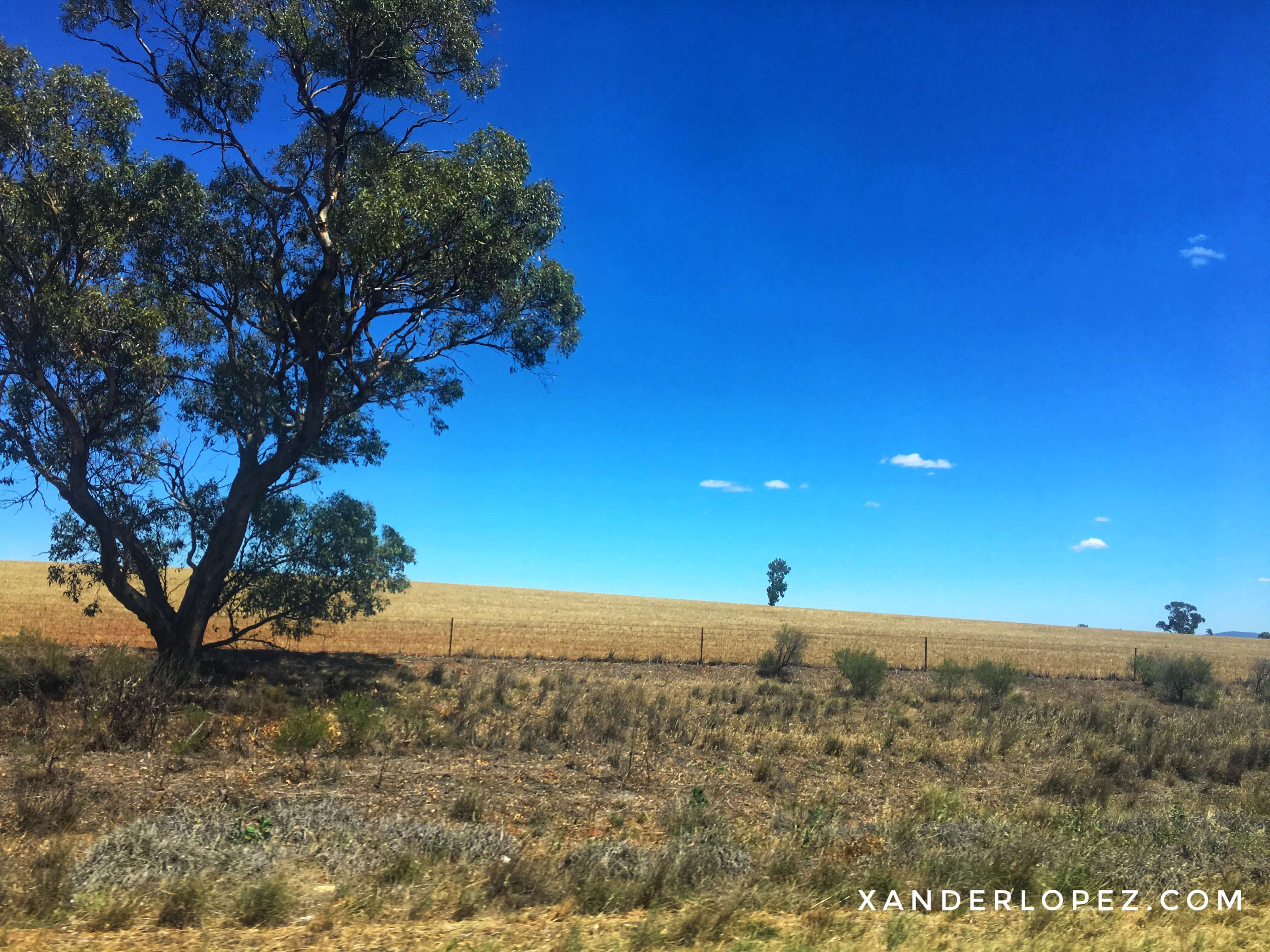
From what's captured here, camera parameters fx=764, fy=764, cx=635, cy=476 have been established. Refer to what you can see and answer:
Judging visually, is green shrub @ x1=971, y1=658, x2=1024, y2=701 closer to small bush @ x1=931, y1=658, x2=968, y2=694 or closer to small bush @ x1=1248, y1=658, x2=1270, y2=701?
small bush @ x1=931, y1=658, x2=968, y2=694

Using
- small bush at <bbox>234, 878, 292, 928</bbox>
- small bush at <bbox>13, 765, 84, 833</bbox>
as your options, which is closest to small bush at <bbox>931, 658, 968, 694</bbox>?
small bush at <bbox>234, 878, 292, 928</bbox>

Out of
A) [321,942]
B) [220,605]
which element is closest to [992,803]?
[321,942]

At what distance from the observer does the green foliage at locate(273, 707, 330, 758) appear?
11445 mm

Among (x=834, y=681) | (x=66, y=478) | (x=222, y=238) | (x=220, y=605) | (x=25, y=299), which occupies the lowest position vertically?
(x=834, y=681)

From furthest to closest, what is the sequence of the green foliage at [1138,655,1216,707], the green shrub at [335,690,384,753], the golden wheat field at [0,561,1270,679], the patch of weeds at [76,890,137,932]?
the golden wheat field at [0,561,1270,679] → the green foliage at [1138,655,1216,707] → the green shrub at [335,690,384,753] → the patch of weeds at [76,890,137,932]

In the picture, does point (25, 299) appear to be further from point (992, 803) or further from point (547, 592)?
point (547, 592)

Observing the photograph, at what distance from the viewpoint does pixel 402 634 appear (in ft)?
115

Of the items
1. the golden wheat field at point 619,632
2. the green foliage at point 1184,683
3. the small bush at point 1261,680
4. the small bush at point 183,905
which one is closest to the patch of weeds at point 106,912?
the small bush at point 183,905

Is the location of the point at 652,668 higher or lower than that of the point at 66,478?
lower

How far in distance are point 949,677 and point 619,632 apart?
841 inches

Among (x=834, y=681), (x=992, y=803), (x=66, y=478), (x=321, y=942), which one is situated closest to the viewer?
(x=321, y=942)

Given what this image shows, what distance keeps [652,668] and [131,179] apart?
19728 mm

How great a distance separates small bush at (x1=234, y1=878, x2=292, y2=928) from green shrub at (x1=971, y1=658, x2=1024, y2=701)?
22.6 metres

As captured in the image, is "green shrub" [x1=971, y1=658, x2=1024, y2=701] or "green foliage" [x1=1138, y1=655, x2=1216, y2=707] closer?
"green shrub" [x1=971, y1=658, x2=1024, y2=701]
